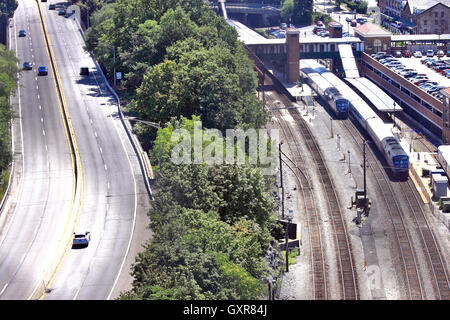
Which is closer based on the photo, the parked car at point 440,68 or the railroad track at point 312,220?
the railroad track at point 312,220

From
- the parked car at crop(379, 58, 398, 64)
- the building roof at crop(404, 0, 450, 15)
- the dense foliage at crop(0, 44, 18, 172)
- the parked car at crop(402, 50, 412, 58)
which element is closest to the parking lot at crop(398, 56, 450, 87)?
the parked car at crop(379, 58, 398, 64)

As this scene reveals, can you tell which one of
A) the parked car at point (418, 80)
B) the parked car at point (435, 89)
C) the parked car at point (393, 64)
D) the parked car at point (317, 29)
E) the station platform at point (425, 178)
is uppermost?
the parked car at point (317, 29)

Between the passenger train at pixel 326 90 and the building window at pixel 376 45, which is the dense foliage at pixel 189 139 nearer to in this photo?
the passenger train at pixel 326 90

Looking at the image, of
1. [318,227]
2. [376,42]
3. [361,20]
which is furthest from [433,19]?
[318,227]

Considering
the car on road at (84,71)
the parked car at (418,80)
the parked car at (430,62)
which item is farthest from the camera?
the parked car at (430,62)

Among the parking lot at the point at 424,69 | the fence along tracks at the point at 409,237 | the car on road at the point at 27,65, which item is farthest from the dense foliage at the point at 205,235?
the parking lot at the point at 424,69

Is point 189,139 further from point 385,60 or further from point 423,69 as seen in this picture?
point 385,60
